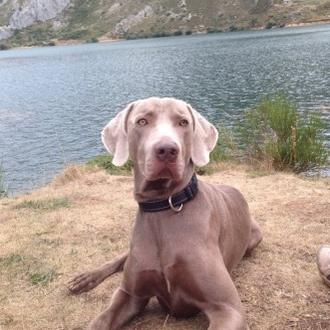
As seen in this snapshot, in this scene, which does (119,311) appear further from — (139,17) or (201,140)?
(139,17)

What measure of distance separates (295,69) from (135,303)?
143 feet

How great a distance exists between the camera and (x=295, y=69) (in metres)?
45.5

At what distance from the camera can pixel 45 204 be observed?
9.02 meters

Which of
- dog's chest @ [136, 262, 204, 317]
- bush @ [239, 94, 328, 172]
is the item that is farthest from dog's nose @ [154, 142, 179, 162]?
bush @ [239, 94, 328, 172]

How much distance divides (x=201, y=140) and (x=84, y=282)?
209cm

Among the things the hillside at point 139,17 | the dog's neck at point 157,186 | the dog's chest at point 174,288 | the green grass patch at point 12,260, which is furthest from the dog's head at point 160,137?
the hillside at point 139,17

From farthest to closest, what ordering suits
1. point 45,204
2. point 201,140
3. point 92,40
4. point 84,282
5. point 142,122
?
point 92,40 < point 45,204 < point 84,282 < point 201,140 < point 142,122

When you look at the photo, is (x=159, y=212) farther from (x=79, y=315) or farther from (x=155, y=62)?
(x=155, y=62)

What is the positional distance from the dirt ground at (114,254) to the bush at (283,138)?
1738 mm

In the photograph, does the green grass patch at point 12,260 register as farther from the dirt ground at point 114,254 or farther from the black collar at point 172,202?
the black collar at point 172,202

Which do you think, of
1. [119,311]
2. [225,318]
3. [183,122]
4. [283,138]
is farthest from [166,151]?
[283,138]

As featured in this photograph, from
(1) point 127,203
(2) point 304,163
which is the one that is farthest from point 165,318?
(2) point 304,163

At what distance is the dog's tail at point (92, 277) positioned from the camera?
537 cm

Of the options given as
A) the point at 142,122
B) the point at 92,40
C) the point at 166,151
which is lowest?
the point at 92,40
